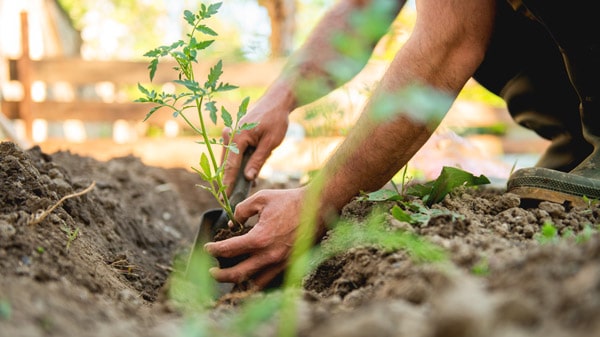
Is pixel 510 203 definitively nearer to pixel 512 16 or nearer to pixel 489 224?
pixel 489 224

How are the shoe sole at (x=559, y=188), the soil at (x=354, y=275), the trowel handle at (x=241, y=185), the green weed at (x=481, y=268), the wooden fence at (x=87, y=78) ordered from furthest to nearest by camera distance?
the wooden fence at (x=87, y=78), the trowel handle at (x=241, y=185), the shoe sole at (x=559, y=188), the green weed at (x=481, y=268), the soil at (x=354, y=275)

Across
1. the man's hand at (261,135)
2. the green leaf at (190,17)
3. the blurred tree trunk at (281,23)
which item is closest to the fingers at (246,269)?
the man's hand at (261,135)

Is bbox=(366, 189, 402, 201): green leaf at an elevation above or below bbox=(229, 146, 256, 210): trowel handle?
above

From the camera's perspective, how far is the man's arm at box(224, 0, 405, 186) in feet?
7.48

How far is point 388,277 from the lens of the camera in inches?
52.7

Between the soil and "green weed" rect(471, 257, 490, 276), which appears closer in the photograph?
the soil

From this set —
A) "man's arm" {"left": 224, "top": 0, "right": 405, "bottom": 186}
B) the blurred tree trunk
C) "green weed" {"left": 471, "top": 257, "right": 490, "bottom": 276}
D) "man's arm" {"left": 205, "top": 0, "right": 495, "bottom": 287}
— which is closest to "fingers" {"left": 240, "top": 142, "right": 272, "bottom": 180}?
"man's arm" {"left": 224, "top": 0, "right": 405, "bottom": 186}

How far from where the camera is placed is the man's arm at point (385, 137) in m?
1.74

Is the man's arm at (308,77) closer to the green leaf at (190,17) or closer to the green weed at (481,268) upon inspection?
the green leaf at (190,17)

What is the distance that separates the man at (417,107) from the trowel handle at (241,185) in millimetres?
35

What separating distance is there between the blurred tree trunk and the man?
4856mm

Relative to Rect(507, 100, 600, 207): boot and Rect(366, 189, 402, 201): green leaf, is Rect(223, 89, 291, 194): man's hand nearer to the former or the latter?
Rect(366, 189, 402, 201): green leaf

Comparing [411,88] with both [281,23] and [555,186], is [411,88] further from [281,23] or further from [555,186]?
[281,23]

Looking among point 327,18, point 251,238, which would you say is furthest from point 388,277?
point 327,18
